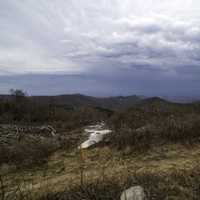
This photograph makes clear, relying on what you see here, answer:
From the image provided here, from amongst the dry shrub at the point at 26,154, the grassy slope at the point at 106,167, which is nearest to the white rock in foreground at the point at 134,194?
the grassy slope at the point at 106,167

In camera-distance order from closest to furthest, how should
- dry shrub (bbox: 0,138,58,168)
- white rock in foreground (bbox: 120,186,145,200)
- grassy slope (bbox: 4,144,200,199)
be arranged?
white rock in foreground (bbox: 120,186,145,200) → grassy slope (bbox: 4,144,200,199) → dry shrub (bbox: 0,138,58,168)

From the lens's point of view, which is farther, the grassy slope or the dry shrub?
the dry shrub

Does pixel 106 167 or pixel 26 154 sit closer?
pixel 106 167

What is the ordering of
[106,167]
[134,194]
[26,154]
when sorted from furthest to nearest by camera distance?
[26,154] < [106,167] < [134,194]

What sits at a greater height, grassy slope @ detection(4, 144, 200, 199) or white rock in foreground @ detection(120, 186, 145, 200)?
white rock in foreground @ detection(120, 186, 145, 200)

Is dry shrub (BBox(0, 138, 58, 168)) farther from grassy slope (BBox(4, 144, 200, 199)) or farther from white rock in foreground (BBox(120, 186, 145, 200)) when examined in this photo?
white rock in foreground (BBox(120, 186, 145, 200))

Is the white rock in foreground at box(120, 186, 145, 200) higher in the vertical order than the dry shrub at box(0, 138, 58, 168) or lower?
higher

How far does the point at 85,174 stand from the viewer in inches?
233

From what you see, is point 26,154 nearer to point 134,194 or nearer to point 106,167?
point 106,167

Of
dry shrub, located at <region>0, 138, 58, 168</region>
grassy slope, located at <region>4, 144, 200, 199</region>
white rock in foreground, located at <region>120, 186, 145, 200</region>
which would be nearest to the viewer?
white rock in foreground, located at <region>120, 186, 145, 200</region>

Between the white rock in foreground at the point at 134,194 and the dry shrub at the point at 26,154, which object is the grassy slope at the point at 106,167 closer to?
the dry shrub at the point at 26,154

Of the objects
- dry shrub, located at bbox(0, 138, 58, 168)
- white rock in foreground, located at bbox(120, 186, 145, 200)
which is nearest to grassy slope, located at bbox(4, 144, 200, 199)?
dry shrub, located at bbox(0, 138, 58, 168)

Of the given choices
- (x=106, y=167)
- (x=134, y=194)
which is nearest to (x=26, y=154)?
(x=106, y=167)

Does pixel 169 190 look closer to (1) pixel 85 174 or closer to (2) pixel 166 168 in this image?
(2) pixel 166 168
